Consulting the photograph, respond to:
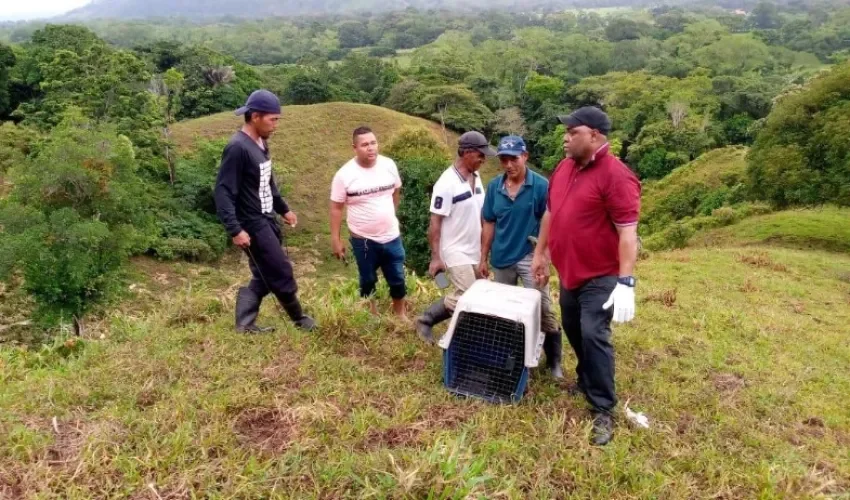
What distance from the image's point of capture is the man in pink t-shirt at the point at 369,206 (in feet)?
14.8

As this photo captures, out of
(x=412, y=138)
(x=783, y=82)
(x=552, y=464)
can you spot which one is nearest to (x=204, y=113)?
(x=412, y=138)

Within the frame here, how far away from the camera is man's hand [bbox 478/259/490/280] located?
441 cm

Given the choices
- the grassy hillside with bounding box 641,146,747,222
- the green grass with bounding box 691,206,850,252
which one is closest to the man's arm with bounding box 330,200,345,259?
the green grass with bounding box 691,206,850,252

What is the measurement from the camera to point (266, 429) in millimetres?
3129

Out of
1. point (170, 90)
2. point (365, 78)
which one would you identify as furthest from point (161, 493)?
point (365, 78)

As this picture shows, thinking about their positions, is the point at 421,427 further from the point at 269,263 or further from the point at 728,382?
the point at 728,382

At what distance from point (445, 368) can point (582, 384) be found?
91 cm

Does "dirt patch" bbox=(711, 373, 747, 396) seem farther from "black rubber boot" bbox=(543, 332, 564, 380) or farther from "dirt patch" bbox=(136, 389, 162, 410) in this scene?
"dirt patch" bbox=(136, 389, 162, 410)

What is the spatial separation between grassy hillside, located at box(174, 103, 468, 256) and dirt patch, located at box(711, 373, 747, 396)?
65.5 ft

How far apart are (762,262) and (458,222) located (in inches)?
390

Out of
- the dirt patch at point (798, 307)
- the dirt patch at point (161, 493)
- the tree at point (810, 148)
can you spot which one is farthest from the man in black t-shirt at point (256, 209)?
the tree at point (810, 148)

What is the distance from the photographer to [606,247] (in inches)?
132

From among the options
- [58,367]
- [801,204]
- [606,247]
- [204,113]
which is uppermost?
[606,247]

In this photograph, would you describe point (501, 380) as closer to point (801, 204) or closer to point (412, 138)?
point (801, 204)
